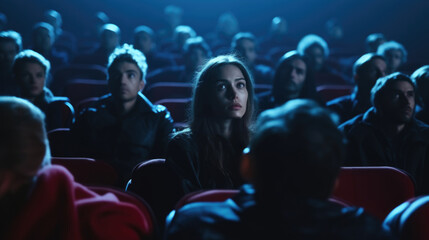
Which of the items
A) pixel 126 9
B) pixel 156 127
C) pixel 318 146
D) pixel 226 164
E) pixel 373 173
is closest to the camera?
pixel 318 146

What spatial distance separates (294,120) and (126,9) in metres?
10.6

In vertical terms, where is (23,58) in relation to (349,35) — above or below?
below

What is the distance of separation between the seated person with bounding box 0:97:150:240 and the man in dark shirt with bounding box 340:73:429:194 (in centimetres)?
159

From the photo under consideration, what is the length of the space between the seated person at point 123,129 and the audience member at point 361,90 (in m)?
1.33

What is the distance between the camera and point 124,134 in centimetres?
238

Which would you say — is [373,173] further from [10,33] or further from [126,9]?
[126,9]

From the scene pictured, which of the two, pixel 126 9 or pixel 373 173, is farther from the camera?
pixel 126 9

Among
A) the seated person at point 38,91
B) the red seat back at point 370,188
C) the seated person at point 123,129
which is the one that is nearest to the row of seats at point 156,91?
the seated person at point 38,91

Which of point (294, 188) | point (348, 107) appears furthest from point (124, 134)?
point (294, 188)

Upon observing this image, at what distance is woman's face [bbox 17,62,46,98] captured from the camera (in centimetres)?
276

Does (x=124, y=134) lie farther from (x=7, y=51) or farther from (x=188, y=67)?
(x=188, y=67)

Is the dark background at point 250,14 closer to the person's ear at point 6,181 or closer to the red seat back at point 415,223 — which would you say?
the red seat back at point 415,223

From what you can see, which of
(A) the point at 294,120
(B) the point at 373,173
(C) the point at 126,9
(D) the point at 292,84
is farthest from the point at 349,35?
(A) the point at 294,120

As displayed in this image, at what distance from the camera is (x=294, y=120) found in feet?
2.59
